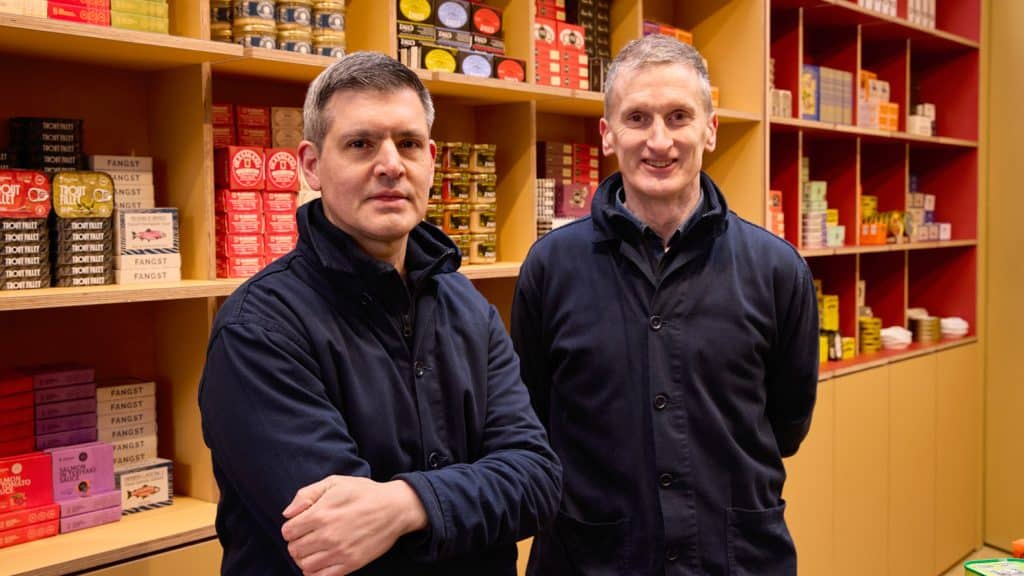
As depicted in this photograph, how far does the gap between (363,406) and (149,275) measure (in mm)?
1023

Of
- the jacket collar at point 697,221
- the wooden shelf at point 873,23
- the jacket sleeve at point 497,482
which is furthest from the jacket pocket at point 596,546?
the wooden shelf at point 873,23

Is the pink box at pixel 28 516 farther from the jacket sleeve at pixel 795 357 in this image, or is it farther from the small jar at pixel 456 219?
the jacket sleeve at pixel 795 357

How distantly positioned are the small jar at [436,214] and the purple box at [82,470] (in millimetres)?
1118

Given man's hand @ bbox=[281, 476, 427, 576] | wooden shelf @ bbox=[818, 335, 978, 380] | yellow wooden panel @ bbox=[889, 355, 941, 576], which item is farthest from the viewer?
yellow wooden panel @ bbox=[889, 355, 941, 576]

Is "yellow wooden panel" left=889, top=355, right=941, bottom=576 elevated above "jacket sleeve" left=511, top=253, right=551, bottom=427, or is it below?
below

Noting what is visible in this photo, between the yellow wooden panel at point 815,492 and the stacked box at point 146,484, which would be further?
the yellow wooden panel at point 815,492

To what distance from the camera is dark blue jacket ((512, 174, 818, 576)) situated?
78.4 inches

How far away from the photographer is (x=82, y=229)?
6.95 feet

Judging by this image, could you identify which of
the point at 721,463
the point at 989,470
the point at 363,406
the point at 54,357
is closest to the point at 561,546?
the point at 721,463

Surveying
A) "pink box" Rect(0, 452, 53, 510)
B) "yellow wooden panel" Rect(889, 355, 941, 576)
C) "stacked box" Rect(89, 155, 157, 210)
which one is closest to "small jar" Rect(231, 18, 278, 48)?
"stacked box" Rect(89, 155, 157, 210)

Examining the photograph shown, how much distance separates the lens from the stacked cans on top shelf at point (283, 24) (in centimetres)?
233

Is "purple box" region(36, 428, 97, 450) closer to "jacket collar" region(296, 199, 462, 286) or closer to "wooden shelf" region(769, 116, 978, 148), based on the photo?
"jacket collar" region(296, 199, 462, 286)

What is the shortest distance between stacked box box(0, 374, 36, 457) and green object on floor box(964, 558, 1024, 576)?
6.16ft

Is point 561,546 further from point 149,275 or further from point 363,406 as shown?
point 149,275
